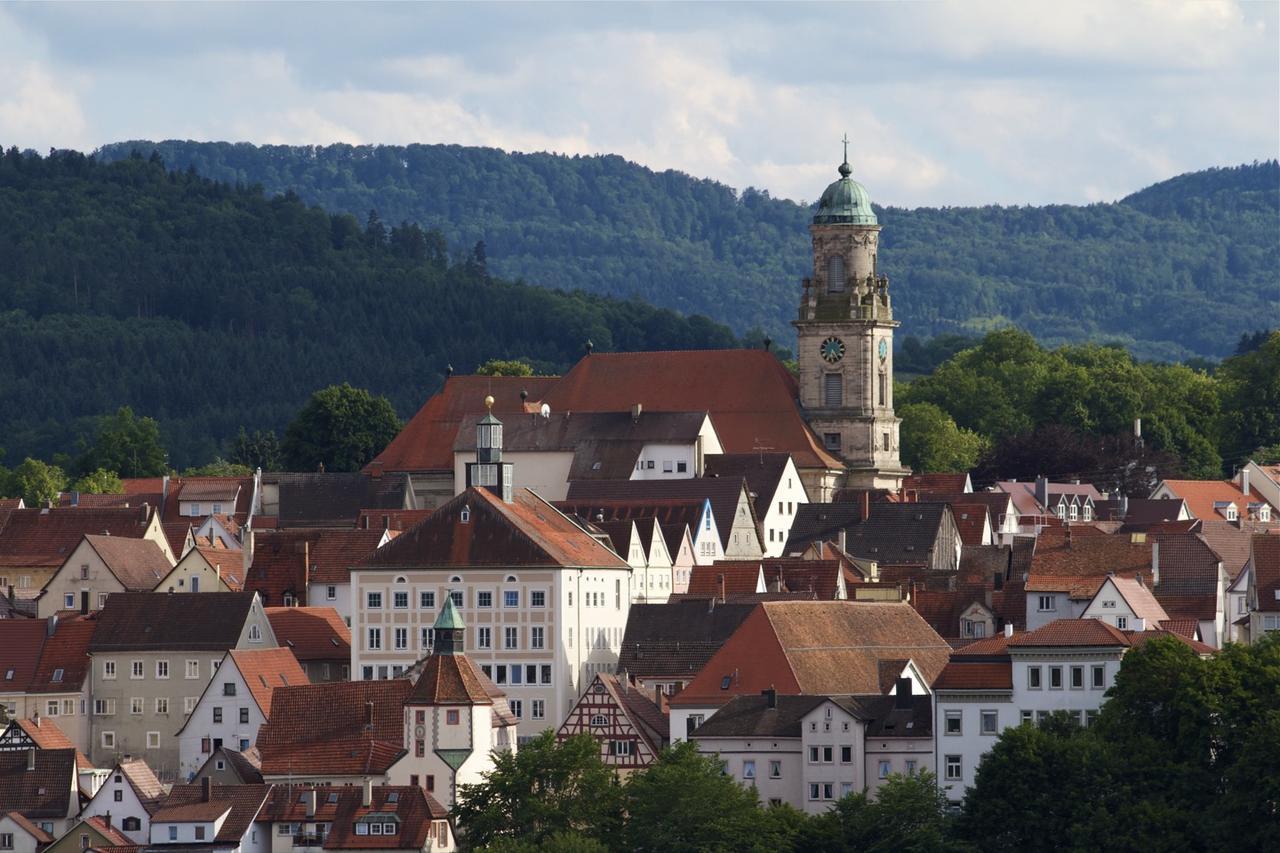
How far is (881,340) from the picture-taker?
5758 inches

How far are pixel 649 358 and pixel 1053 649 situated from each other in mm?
62466

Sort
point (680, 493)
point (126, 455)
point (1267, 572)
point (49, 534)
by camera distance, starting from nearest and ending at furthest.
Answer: point (1267, 572) → point (680, 493) → point (49, 534) → point (126, 455)

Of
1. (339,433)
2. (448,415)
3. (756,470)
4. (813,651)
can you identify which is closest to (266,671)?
(813,651)

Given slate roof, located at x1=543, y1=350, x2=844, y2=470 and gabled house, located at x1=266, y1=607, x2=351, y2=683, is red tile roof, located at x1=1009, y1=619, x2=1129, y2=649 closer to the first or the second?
gabled house, located at x1=266, y1=607, x2=351, y2=683

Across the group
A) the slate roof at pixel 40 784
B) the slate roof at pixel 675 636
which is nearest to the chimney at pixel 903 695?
the slate roof at pixel 675 636

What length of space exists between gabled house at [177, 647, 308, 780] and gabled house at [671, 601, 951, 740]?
42.1 feet

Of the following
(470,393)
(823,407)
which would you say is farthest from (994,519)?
(470,393)

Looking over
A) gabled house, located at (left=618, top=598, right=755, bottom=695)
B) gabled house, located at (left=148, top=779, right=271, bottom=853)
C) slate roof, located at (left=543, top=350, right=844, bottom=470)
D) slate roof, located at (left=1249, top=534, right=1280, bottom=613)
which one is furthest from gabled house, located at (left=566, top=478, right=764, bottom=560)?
gabled house, located at (left=148, top=779, right=271, bottom=853)

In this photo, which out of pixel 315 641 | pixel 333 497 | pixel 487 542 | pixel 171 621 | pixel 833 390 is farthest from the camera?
pixel 833 390

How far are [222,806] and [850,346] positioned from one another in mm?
58621

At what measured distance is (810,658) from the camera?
96.4 m

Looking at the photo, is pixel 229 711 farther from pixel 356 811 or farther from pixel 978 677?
pixel 978 677

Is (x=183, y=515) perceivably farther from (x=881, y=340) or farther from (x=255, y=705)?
(x=255, y=705)

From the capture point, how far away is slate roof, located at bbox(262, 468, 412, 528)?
138750mm
